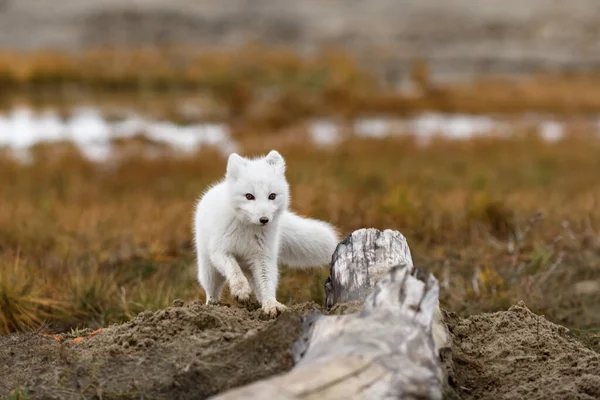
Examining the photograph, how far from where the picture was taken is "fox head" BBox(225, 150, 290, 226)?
5.73 meters

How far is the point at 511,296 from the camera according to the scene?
728cm

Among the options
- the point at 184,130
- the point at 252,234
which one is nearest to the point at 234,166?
the point at 252,234

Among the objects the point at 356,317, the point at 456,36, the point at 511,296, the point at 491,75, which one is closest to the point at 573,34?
the point at 456,36

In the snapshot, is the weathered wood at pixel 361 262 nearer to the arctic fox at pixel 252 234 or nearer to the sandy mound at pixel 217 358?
the sandy mound at pixel 217 358

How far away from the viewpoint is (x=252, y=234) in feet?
20.1

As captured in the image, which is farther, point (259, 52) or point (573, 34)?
point (573, 34)

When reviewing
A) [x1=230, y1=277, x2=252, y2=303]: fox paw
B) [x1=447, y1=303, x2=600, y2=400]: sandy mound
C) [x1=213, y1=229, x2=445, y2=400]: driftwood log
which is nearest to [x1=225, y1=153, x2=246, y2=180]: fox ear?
[x1=230, y1=277, x2=252, y2=303]: fox paw

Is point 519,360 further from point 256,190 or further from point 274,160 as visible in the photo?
point 274,160

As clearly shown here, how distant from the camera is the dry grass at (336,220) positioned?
23.8 feet

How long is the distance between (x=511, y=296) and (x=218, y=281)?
7.98 feet

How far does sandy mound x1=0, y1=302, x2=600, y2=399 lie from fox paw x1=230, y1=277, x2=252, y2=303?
16 centimetres

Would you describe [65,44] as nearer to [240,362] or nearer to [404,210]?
[404,210]

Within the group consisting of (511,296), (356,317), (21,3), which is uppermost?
(21,3)

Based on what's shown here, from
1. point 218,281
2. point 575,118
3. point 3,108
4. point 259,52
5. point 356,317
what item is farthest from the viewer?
point 259,52
